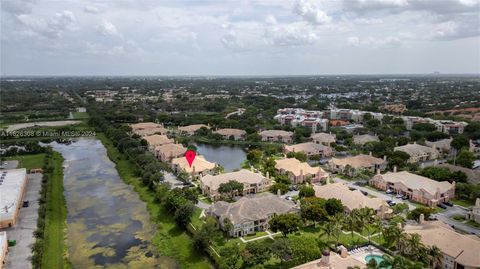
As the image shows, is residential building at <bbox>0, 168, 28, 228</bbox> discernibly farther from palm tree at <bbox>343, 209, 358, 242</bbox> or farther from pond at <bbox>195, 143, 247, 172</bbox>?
palm tree at <bbox>343, 209, 358, 242</bbox>

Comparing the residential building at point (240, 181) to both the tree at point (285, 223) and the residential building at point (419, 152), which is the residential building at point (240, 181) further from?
the residential building at point (419, 152)

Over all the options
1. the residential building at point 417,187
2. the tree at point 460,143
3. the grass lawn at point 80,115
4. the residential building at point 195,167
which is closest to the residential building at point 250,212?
the residential building at point 195,167

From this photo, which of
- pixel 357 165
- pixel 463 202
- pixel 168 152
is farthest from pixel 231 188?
pixel 463 202

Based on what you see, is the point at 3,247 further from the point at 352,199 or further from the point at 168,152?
the point at 168,152

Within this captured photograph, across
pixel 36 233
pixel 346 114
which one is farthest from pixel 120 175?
pixel 346 114

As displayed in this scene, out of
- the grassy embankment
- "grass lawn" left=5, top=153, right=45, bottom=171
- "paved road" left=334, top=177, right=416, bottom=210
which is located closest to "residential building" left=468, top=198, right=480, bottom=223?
"paved road" left=334, top=177, right=416, bottom=210

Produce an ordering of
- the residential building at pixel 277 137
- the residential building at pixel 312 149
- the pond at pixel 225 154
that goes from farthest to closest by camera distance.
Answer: the residential building at pixel 277 137
the residential building at pixel 312 149
the pond at pixel 225 154
